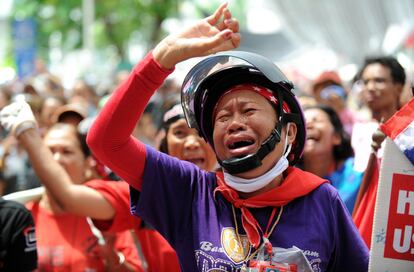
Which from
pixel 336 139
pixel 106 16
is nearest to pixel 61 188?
pixel 336 139

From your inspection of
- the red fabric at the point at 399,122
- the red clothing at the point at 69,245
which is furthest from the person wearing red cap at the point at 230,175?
the red clothing at the point at 69,245

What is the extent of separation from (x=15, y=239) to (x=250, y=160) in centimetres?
121

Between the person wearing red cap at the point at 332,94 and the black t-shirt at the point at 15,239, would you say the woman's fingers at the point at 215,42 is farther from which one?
the person wearing red cap at the point at 332,94

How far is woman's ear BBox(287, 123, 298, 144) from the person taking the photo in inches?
122

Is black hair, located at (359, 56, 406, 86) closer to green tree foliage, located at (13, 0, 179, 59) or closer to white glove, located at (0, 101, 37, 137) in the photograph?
white glove, located at (0, 101, 37, 137)

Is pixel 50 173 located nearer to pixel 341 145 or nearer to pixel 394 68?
pixel 341 145

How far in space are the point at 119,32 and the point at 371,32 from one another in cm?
1325

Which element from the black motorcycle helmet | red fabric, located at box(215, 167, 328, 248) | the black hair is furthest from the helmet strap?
the black hair

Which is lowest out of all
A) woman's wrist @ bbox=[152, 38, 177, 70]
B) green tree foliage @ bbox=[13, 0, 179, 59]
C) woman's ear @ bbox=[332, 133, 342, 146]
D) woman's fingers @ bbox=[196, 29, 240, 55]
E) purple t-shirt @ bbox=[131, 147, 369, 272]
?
purple t-shirt @ bbox=[131, 147, 369, 272]

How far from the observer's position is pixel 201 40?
285 centimetres

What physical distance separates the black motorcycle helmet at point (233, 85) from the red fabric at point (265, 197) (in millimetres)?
126

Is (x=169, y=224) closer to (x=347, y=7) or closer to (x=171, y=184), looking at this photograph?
(x=171, y=184)

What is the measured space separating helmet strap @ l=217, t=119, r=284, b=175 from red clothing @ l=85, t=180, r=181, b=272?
112 centimetres

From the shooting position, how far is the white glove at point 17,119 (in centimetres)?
387
